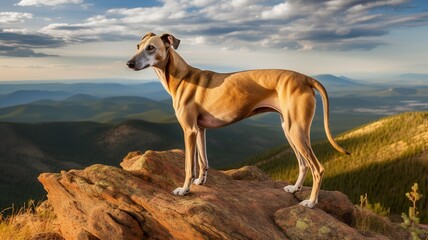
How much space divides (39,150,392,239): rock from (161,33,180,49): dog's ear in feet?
11.2

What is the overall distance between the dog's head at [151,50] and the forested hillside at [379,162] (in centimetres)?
4410

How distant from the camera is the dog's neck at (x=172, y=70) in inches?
374

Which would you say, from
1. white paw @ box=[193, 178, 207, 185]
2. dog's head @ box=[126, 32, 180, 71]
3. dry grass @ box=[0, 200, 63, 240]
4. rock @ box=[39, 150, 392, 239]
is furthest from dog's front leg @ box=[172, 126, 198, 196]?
dry grass @ box=[0, 200, 63, 240]

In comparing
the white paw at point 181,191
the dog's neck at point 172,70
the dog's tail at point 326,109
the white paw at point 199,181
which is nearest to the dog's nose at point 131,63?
the dog's neck at point 172,70

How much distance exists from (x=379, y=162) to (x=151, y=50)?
71.3 metres

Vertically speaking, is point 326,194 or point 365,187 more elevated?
point 326,194

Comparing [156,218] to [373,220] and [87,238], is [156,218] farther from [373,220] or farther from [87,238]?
[373,220]

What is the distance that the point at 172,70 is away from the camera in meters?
9.57

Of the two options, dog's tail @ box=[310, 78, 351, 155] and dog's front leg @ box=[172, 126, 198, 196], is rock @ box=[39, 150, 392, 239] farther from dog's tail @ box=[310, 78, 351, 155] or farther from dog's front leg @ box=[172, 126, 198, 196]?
dog's tail @ box=[310, 78, 351, 155]

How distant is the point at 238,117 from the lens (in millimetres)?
9242

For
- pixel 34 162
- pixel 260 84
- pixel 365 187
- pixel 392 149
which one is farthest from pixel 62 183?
pixel 34 162

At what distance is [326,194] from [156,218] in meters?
5.35

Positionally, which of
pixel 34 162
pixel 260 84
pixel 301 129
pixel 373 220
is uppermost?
pixel 260 84

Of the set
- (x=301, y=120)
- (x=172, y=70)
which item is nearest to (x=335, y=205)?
(x=301, y=120)
